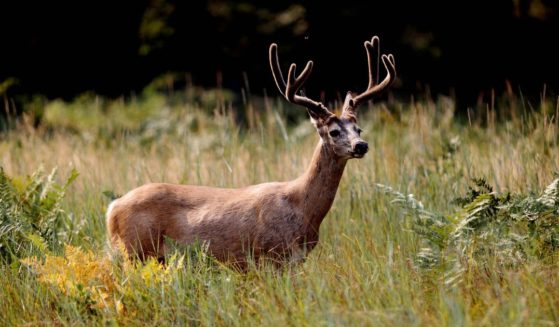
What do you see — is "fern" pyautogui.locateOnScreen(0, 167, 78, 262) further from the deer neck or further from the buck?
the deer neck

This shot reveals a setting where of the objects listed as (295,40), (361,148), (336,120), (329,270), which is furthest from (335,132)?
(295,40)

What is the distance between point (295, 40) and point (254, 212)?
746 cm

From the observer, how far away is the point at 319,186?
17.6 ft

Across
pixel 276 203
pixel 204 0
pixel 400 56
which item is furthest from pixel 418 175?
pixel 204 0

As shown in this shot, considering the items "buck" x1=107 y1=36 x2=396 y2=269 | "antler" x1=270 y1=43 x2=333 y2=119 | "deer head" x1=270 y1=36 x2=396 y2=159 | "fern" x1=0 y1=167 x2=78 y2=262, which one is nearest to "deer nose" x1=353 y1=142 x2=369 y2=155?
"deer head" x1=270 y1=36 x2=396 y2=159

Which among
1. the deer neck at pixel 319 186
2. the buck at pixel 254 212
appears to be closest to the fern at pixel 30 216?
the buck at pixel 254 212

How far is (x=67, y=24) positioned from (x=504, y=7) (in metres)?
6.83

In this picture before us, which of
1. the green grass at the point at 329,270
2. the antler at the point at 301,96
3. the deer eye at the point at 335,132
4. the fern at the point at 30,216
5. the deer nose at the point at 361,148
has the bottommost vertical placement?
the green grass at the point at 329,270

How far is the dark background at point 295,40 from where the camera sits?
41.0ft

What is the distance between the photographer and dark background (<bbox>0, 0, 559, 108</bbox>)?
12.5m

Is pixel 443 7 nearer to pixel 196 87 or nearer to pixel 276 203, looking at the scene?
pixel 196 87

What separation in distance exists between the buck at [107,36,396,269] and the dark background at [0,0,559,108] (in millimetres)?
7139

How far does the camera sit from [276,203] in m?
5.36

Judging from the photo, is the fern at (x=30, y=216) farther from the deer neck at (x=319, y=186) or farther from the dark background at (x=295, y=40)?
the dark background at (x=295, y=40)
